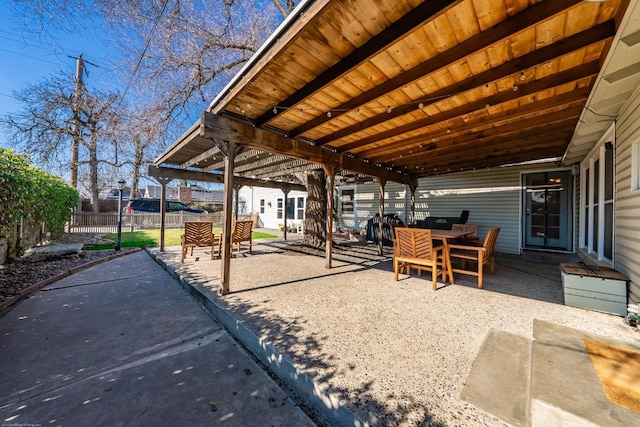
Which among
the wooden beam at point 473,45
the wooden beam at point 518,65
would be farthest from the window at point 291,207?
the wooden beam at point 473,45

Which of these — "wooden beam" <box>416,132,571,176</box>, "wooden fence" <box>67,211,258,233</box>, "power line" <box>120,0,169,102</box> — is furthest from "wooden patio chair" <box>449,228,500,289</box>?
"wooden fence" <box>67,211,258,233</box>

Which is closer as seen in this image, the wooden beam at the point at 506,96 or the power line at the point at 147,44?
the wooden beam at the point at 506,96

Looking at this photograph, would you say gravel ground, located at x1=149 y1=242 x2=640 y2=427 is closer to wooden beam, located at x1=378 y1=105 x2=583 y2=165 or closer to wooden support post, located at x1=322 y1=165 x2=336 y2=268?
wooden support post, located at x1=322 y1=165 x2=336 y2=268

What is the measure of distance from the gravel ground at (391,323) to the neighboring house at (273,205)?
856 cm

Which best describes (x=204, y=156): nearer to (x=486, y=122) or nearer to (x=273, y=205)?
(x=486, y=122)

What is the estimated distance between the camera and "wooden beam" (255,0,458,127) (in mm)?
1747

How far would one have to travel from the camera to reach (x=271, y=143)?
157 inches

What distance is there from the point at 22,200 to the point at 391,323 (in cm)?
623

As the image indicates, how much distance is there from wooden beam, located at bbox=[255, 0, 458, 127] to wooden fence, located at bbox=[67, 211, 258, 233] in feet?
38.2

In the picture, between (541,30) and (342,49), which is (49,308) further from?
(541,30)

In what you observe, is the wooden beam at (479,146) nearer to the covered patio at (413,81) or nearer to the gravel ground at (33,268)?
the covered patio at (413,81)

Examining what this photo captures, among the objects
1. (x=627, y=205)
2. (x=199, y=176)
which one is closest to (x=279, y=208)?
(x=199, y=176)

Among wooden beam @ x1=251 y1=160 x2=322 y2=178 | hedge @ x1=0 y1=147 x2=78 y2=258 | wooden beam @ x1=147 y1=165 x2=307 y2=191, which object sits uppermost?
wooden beam @ x1=251 y1=160 x2=322 y2=178

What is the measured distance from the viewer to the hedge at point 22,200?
3.58m
